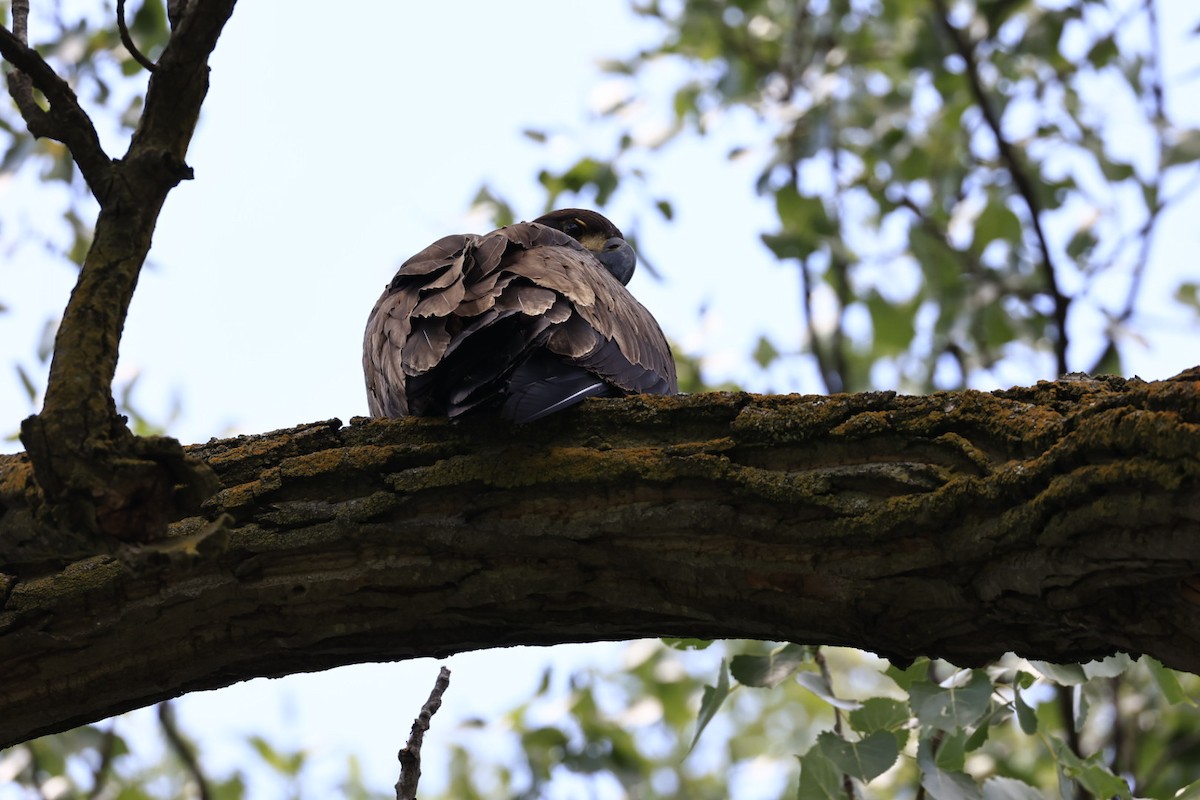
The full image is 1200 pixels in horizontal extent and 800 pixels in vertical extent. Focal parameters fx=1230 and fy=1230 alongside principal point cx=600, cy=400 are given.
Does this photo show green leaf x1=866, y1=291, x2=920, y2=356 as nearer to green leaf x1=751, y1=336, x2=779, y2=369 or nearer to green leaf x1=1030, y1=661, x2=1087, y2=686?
green leaf x1=751, y1=336, x2=779, y2=369

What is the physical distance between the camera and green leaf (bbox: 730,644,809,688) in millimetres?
3471

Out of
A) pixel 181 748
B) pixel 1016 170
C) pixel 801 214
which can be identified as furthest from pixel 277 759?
pixel 1016 170

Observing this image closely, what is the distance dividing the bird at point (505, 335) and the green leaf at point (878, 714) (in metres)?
1.06

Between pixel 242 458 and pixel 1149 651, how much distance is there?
2.04 m

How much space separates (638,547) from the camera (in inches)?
106

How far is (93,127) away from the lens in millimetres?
2604

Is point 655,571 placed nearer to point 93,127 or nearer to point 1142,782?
point 93,127

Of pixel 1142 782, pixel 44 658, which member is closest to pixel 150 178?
pixel 44 658

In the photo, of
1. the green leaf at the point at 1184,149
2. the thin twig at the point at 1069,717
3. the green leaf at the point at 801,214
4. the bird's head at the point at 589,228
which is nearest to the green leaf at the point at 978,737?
the thin twig at the point at 1069,717

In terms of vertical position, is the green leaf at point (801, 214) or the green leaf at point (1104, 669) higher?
the green leaf at point (801, 214)

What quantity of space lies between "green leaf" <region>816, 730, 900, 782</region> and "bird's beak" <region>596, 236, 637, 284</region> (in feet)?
12.0

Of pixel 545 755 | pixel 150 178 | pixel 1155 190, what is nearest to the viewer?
pixel 150 178

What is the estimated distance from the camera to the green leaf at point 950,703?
3.15 m

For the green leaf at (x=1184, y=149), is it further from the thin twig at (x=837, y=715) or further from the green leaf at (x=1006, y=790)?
the green leaf at (x=1006, y=790)
